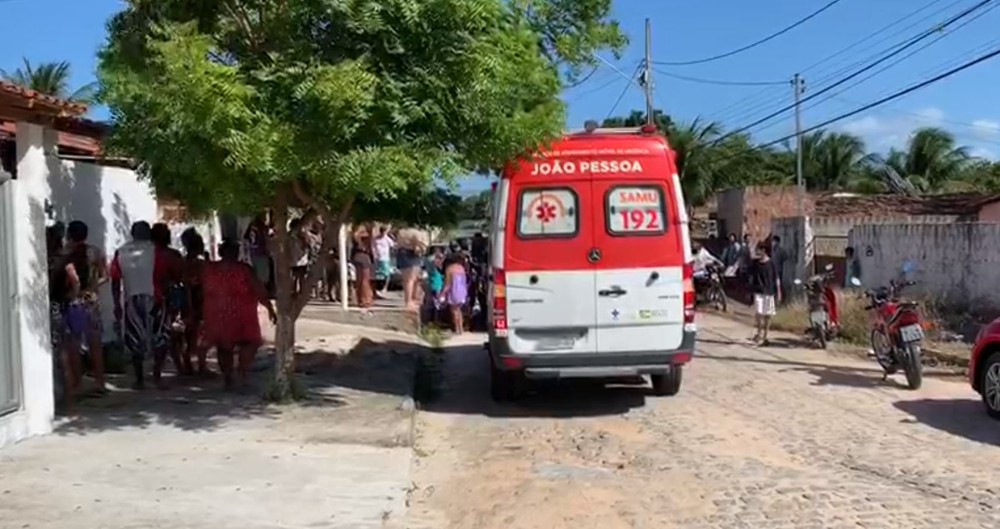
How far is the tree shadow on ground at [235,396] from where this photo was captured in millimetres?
9132

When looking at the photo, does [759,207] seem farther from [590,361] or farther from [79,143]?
[79,143]

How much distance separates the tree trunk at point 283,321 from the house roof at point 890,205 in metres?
24.7

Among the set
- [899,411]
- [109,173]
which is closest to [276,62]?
[109,173]

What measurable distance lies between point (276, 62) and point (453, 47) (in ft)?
4.44

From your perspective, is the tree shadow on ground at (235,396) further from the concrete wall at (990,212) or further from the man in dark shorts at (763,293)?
the concrete wall at (990,212)

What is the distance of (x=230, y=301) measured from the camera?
1029cm

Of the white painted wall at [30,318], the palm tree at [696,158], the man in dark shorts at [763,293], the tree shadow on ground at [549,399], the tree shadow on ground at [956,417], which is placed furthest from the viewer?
the palm tree at [696,158]

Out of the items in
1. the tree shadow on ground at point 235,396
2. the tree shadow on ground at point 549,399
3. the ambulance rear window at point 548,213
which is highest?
the ambulance rear window at point 548,213

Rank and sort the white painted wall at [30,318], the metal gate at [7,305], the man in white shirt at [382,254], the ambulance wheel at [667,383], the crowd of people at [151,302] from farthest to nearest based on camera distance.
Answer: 1. the man in white shirt at [382,254]
2. the ambulance wheel at [667,383]
3. the crowd of people at [151,302]
4. the white painted wall at [30,318]
5. the metal gate at [7,305]

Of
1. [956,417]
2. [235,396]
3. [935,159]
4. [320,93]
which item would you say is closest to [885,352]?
[956,417]

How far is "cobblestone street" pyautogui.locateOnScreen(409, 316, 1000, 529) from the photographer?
269 inches

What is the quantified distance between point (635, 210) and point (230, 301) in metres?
3.94

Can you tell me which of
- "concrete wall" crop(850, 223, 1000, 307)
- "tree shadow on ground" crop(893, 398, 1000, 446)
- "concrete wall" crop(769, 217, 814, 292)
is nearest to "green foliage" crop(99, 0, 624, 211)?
"tree shadow on ground" crop(893, 398, 1000, 446)

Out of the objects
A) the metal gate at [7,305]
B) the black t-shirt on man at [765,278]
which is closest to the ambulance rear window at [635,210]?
the metal gate at [7,305]
